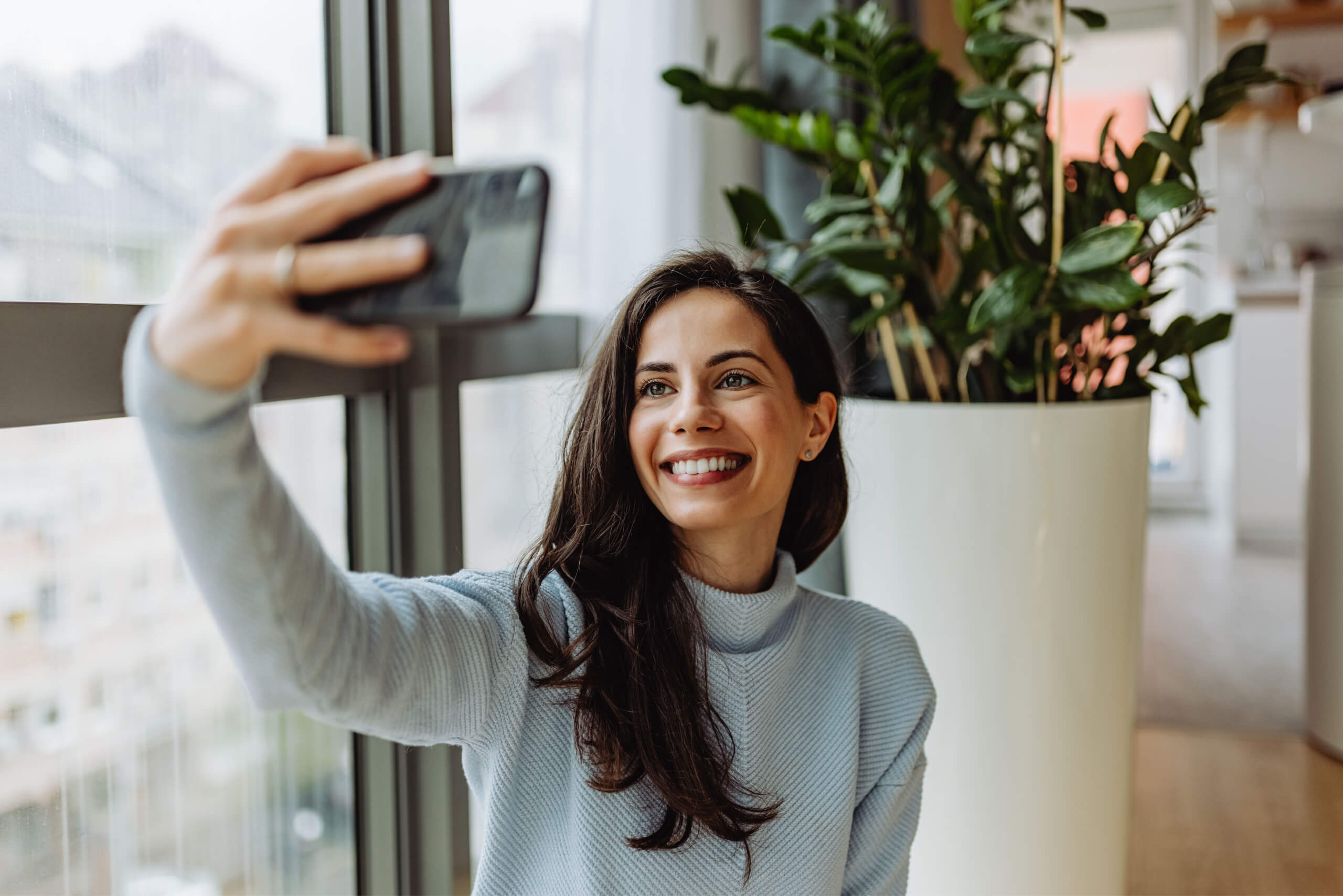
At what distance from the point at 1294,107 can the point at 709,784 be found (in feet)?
15.8

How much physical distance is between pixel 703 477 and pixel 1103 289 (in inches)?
25.2

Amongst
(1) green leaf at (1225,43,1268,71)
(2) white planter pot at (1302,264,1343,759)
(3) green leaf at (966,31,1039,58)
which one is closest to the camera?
(3) green leaf at (966,31,1039,58)

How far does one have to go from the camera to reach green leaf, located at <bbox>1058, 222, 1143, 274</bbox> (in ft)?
4.20

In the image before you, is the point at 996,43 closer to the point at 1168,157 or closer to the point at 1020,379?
the point at 1168,157

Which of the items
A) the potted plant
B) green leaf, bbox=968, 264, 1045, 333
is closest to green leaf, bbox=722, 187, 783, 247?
the potted plant

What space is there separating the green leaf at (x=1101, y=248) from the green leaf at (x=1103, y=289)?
0.01 meters

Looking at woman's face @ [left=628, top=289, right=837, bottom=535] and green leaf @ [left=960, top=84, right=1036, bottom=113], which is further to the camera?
green leaf @ [left=960, top=84, right=1036, bottom=113]

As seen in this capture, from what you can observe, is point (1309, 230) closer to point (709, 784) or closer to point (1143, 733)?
point (1143, 733)

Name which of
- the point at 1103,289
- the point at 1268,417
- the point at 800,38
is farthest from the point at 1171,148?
the point at 1268,417

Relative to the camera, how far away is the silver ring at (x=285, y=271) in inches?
19.8

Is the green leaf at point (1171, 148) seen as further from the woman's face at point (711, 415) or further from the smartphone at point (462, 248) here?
the smartphone at point (462, 248)

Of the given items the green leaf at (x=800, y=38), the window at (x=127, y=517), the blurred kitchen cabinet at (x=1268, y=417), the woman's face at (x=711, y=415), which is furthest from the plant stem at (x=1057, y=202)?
the blurred kitchen cabinet at (x=1268, y=417)

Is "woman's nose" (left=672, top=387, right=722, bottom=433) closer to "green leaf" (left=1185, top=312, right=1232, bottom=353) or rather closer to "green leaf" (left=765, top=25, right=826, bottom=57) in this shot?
"green leaf" (left=765, top=25, right=826, bottom=57)

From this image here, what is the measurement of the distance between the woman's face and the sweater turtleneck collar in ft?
0.19
